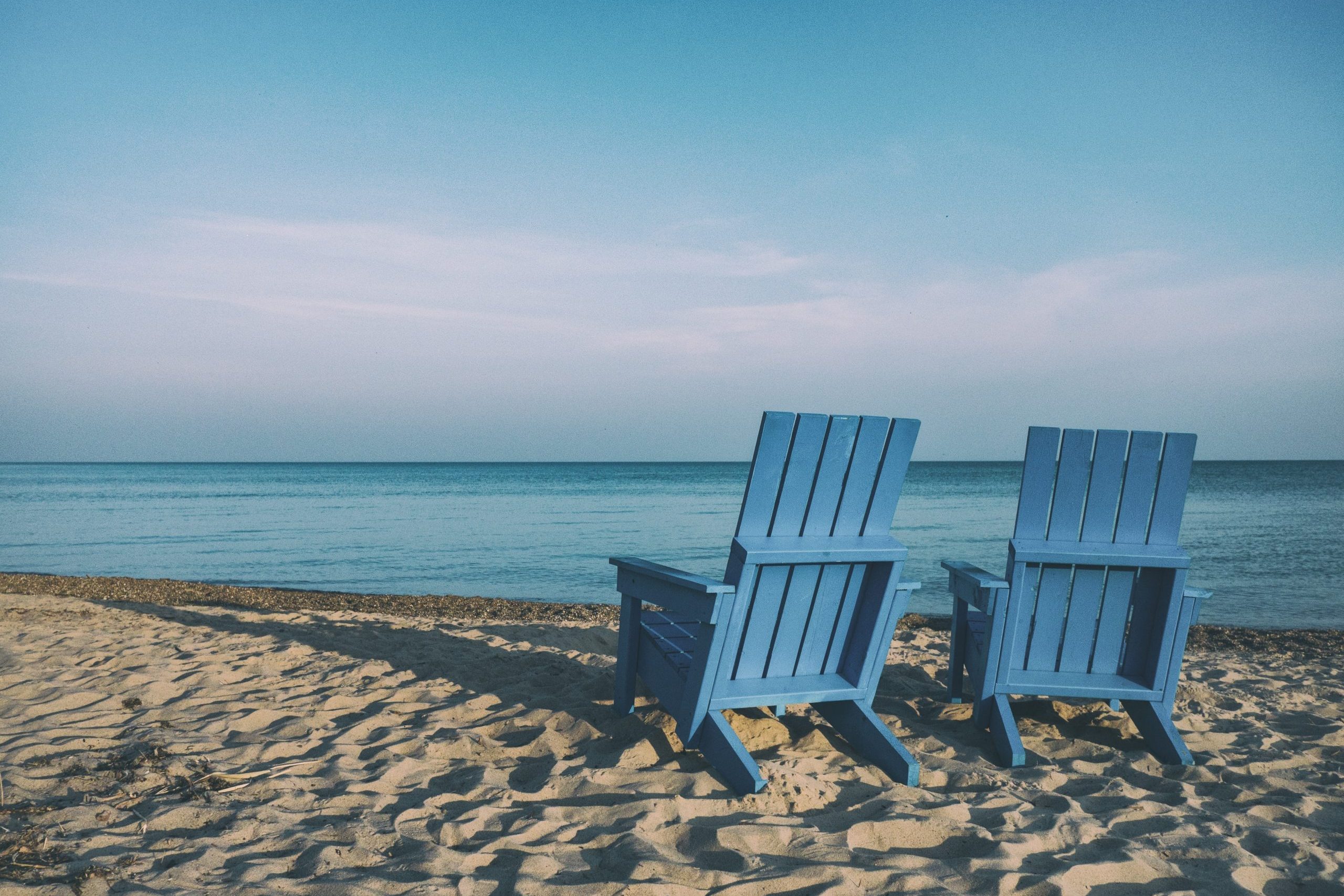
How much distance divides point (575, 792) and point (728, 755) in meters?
0.53

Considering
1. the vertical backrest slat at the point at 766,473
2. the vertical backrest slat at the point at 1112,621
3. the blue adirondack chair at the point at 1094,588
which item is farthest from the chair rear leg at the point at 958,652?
the vertical backrest slat at the point at 766,473

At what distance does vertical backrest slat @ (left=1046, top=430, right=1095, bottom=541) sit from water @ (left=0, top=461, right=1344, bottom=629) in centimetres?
533

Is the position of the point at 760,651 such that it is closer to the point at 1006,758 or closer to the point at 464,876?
the point at 1006,758

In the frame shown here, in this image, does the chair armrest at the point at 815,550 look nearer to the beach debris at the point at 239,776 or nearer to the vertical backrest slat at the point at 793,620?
the vertical backrest slat at the point at 793,620

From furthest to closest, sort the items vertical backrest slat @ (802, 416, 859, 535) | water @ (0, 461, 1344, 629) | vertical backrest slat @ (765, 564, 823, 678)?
water @ (0, 461, 1344, 629)
vertical backrest slat @ (765, 564, 823, 678)
vertical backrest slat @ (802, 416, 859, 535)

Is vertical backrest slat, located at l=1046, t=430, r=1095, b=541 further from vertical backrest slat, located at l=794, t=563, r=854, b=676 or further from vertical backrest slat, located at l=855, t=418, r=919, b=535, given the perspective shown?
vertical backrest slat, located at l=794, t=563, r=854, b=676

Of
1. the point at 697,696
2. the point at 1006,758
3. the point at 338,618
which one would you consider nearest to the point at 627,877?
the point at 697,696

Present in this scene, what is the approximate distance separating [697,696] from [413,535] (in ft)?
43.7

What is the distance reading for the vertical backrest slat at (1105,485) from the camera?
3.01 meters

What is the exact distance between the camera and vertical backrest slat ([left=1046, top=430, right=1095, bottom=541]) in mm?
2994

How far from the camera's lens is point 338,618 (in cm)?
596

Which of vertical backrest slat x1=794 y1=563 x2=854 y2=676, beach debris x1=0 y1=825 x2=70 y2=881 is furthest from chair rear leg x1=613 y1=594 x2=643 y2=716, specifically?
beach debris x1=0 y1=825 x2=70 y2=881

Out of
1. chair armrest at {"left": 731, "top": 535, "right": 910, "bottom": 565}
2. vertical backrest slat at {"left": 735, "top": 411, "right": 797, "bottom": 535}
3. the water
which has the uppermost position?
vertical backrest slat at {"left": 735, "top": 411, "right": 797, "bottom": 535}

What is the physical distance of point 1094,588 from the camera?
3.12m
